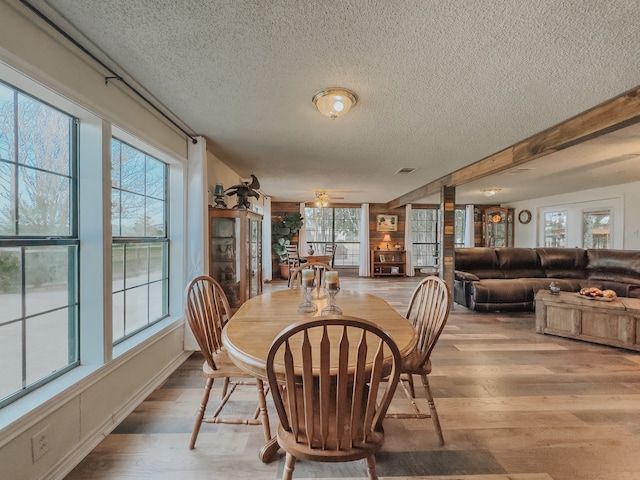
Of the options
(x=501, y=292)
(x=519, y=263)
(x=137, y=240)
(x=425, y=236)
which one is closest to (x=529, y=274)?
(x=519, y=263)

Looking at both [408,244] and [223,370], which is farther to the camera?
[408,244]

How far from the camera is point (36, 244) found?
58.2 inches

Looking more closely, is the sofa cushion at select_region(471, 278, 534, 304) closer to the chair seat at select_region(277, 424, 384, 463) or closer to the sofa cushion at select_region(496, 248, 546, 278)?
the sofa cushion at select_region(496, 248, 546, 278)

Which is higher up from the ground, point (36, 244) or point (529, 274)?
point (36, 244)

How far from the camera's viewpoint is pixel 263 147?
3.24 meters

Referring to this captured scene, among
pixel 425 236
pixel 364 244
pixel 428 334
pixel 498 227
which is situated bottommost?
pixel 428 334

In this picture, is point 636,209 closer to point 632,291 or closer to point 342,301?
point 632,291

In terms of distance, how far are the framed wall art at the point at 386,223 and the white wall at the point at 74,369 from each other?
22.9 feet

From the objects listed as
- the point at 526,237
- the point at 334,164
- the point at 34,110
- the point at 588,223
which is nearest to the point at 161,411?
the point at 34,110

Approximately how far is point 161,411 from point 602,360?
4009 mm

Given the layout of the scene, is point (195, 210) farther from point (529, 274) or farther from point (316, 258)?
point (529, 274)

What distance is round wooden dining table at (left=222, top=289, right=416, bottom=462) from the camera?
4.09ft

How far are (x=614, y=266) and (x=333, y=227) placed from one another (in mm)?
6087

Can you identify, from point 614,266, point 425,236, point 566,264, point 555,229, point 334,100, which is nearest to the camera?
point 334,100
